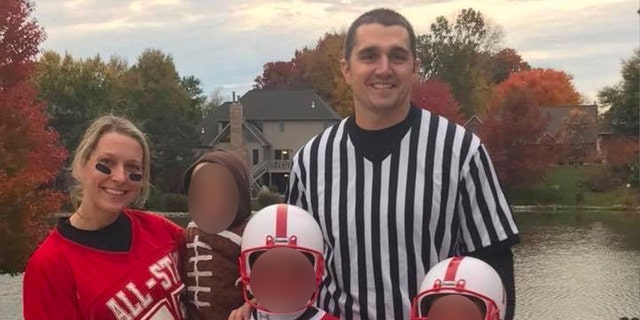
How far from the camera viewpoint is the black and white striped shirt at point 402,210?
301 cm

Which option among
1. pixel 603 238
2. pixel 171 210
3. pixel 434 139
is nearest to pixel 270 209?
pixel 434 139

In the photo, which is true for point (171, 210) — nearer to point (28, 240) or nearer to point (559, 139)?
point (28, 240)

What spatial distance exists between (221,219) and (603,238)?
2899cm

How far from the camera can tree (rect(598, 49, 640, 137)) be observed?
100 feet

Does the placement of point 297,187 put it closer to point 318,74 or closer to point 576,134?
point 576,134

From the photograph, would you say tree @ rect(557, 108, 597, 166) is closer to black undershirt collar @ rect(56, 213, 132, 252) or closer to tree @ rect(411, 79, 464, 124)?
tree @ rect(411, 79, 464, 124)

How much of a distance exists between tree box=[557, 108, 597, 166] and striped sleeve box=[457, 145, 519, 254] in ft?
169

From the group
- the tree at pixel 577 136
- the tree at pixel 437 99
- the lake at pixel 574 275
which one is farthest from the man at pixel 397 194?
the tree at pixel 577 136

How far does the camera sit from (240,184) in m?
3.28

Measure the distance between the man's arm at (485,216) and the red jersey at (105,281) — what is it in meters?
1.20

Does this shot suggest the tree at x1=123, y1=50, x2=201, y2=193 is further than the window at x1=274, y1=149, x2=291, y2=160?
No

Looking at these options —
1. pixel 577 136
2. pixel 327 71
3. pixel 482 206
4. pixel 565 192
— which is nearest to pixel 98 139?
pixel 482 206

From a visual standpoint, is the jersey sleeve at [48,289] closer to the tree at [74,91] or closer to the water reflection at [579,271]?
the water reflection at [579,271]

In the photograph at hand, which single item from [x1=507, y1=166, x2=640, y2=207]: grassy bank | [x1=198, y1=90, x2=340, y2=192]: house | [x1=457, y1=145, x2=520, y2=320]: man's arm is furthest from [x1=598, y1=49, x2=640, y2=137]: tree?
[x1=457, y1=145, x2=520, y2=320]: man's arm
